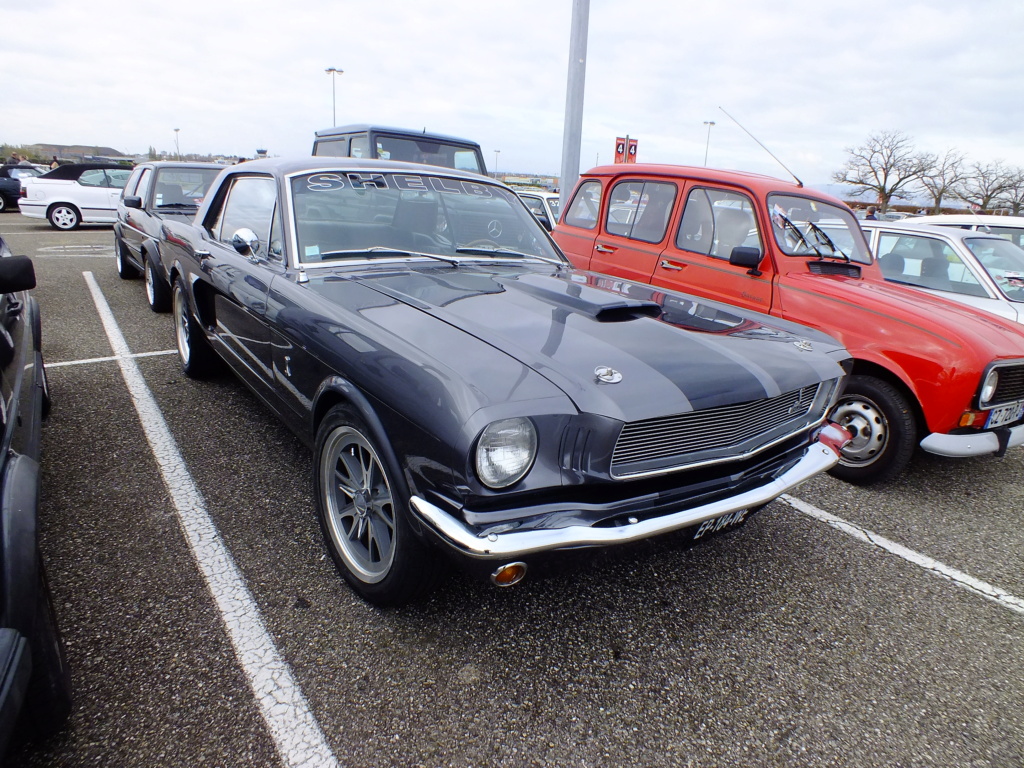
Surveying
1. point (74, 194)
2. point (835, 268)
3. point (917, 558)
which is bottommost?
point (917, 558)

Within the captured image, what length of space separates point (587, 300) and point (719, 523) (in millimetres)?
1086

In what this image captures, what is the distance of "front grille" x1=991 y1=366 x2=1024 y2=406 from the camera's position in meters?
3.42

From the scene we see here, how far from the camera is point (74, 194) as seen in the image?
46.9 feet

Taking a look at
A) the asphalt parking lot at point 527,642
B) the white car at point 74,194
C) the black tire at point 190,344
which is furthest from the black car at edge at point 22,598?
the white car at point 74,194

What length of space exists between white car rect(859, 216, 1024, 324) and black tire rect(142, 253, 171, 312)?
271 inches

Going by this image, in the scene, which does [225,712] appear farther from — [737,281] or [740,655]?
[737,281]

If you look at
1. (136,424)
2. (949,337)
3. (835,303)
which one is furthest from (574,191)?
(136,424)

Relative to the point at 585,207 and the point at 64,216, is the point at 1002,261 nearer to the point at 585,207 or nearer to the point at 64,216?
the point at 585,207

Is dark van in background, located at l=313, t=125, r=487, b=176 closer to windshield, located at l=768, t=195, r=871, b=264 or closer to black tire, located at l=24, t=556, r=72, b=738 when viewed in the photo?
windshield, located at l=768, t=195, r=871, b=264

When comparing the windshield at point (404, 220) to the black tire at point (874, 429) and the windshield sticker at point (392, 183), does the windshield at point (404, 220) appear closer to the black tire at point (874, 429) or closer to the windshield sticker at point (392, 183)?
the windshield sticker at point (392, 183)

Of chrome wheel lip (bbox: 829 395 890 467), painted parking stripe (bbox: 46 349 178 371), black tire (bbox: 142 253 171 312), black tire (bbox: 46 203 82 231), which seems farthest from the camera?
black tire (bbox: 46 203 82 231)

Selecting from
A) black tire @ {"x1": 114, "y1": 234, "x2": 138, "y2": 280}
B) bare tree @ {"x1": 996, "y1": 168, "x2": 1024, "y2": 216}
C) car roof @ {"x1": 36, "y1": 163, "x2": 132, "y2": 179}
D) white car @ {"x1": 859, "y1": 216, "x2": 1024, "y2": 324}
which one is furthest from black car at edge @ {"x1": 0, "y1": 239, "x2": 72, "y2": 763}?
bare tree @ {"x1": 996, "y1": 168, "x2": 1024, "y2": 216}

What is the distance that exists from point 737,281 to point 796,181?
51.9 inches

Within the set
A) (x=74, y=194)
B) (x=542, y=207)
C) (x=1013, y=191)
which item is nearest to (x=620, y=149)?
(x=542, y=207)
